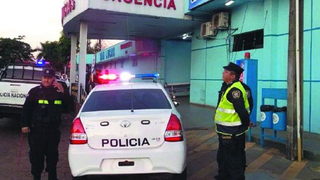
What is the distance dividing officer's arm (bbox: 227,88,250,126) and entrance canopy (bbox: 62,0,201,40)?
9.05 metres

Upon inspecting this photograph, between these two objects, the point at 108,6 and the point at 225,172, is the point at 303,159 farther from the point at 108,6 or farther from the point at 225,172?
the point at 108,6

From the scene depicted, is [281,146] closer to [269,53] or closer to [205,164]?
[205,164]

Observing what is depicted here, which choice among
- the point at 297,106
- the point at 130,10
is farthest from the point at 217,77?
the point at 297,106

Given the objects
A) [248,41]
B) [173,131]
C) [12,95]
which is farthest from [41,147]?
[248,41]

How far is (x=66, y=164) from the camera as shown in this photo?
21.3ft

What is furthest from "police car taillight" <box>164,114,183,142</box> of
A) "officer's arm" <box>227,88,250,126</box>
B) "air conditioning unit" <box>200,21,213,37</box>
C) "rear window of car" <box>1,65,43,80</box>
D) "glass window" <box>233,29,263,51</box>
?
"air conditioning unit" <box>200,21,213,37</box>

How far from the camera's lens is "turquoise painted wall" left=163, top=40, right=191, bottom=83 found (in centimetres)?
2066

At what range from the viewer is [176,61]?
20922 millimetres

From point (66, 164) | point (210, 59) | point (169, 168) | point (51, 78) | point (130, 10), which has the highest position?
point (130, 10)

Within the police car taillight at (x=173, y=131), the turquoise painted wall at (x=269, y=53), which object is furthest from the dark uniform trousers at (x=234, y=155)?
the turquoise painted wall at (x=269, y=53)

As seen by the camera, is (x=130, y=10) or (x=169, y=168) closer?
(x=169, y=168)

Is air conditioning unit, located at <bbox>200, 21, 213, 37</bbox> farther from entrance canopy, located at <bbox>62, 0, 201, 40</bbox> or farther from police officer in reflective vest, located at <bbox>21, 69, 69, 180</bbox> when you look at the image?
police officer in reflective vest, located at <bbox>21, 69, 69, 180</bbox>

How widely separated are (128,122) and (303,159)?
12.3 feet

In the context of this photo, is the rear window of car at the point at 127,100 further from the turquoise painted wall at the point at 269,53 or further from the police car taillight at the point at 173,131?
the turquoise painted wall at the point at 269,53
